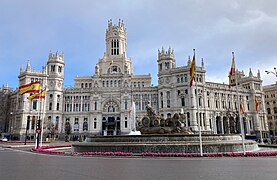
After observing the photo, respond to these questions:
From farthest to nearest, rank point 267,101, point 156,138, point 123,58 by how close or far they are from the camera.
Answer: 1. point 267,101
2. point 123,58
3. point 156,138

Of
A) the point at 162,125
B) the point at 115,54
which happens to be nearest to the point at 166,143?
the point at 162,125

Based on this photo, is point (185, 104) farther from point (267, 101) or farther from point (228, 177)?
point (228, 177)

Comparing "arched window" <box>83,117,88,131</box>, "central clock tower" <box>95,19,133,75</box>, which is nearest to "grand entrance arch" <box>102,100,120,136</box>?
"arched window" <box>83,117,88,131</box>

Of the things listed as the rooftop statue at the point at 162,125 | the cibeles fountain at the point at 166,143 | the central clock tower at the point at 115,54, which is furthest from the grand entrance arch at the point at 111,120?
the cibeles fountain at the point at 166,143

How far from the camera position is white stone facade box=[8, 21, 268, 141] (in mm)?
79688

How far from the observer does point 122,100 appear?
8531 centimetres

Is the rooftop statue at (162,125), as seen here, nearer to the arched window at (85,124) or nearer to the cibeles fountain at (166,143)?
the cibeles fountain at (166,143)

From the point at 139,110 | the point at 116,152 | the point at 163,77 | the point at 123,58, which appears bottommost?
the point at 116,152

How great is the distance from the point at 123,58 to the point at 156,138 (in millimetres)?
74479

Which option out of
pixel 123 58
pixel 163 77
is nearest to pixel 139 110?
pixel 163 77

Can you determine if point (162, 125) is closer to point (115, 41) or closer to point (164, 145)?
point (164, 145)

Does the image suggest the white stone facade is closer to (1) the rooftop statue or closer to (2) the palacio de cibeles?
(2) the palacio de cibeles

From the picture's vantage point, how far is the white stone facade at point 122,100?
3137 inches

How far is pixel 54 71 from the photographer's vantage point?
8738cm
